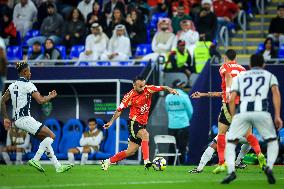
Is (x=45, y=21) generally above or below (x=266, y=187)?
above

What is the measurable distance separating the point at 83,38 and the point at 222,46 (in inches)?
169

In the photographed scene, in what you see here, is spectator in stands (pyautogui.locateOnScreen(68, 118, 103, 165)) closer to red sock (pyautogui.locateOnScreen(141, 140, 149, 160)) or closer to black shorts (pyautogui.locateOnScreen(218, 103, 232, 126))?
red sock (pyautogui.locateOnScreen(141, 140, 149, 160))

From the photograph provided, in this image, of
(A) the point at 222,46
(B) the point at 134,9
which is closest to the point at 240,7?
(A) the point at 222,46

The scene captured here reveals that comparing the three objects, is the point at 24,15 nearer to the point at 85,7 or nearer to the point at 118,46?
the point at 85,7

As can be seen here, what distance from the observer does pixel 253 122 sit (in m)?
14.8

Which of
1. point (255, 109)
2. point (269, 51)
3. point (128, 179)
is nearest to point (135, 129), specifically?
point (128, 179)

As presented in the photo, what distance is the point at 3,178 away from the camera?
54.7 feet

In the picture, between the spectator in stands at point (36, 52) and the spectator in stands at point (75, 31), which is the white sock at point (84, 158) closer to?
the spectator in stands at point (36, 52)

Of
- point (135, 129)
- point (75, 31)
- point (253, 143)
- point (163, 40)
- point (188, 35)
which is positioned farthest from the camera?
point (75, 31)

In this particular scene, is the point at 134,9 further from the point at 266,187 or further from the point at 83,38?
the point at 266,187

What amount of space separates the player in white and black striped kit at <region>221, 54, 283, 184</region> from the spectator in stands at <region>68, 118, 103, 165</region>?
36.6ft

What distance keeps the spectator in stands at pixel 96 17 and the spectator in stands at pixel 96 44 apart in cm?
113

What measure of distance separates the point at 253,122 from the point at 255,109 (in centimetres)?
22

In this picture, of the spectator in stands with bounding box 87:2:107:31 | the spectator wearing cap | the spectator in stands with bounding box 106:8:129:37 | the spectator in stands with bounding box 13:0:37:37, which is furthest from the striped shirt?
the spectator in stands with bounding box 13:0:37:37
